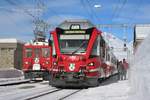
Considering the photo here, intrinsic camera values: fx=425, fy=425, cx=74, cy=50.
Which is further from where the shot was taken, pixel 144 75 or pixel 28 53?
pixel 28 53

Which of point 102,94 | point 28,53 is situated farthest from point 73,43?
point 28,53

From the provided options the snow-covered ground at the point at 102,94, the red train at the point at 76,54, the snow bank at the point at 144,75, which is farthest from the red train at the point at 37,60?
the snow bank at the point at 144,75

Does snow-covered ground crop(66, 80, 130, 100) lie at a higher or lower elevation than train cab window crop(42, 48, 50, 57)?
lower

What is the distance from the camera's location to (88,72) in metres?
22.0

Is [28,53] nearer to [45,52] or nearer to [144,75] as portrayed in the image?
[45,52]

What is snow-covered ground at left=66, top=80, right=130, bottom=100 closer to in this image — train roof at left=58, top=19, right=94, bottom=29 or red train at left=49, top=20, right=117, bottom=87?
red train at left=49, top=20, right=117, bottom=87

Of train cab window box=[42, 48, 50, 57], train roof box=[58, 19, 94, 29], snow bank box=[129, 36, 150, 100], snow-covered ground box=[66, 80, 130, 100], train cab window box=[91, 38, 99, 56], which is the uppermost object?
train roof box=[58, 19, 94, 29]

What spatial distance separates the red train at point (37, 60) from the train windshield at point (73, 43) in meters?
8.97

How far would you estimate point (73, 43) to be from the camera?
22.8 meters

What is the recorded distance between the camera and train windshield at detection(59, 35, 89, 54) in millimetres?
22453

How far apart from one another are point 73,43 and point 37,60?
10329mm

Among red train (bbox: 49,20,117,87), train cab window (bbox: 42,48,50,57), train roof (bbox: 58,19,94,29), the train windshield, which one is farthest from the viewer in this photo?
train cab window (bbox: 42,48,50,57)

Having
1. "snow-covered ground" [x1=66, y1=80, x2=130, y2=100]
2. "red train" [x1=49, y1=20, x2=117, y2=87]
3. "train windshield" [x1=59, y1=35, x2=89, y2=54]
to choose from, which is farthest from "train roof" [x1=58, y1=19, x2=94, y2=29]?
"snow-covered ground" [x1=66, y1=80, x2=130, y2=100]

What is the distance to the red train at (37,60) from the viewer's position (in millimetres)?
32312
